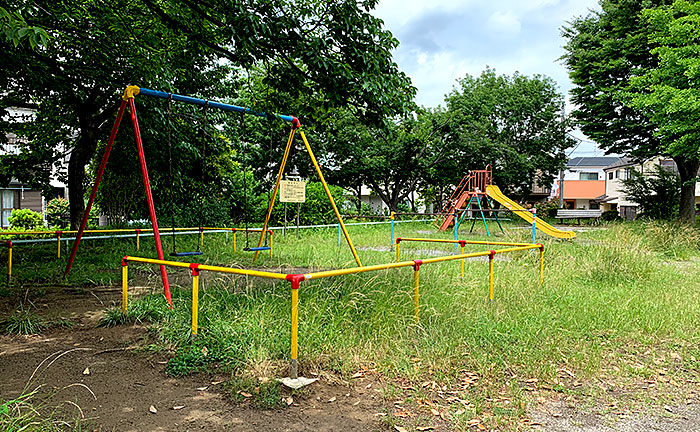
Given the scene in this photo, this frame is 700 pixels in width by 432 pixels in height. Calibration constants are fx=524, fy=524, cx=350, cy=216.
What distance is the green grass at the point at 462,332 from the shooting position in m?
4.43

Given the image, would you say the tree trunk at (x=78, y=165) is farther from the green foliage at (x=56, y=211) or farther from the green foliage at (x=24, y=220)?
the green foliage at (x=56, y=211)

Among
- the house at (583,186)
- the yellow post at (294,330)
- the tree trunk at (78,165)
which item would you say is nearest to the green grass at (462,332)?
the yellow post at (294,330)

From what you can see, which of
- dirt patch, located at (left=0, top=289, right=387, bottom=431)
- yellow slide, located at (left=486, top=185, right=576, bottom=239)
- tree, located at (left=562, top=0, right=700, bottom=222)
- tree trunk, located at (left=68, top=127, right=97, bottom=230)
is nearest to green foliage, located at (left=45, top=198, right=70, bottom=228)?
tree trunk, located at (left=68, top=127, right=97, bottom=230)

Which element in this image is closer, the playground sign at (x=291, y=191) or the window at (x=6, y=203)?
the playground sign at (x=291, y=191)

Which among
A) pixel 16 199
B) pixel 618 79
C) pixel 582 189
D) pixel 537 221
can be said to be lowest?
pixel 537 221

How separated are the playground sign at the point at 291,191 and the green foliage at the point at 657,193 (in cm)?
2065

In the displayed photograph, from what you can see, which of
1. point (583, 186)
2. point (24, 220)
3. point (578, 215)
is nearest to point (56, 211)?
point (24, 220)

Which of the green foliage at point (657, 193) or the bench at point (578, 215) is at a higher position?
the green foliage at point (657, 193)

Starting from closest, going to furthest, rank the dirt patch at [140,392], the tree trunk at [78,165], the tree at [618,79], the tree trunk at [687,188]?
the dirt patch at [140,392]
the tree trunk at [78,165]
the tree at [618,79]
the tree trunk at [687,188]

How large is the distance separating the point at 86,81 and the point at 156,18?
3235mm

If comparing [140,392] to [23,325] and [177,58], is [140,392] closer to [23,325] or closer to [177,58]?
[23,325]

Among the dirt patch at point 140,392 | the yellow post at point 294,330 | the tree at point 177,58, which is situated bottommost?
the dirt patch at point 140,392

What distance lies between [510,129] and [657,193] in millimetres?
9094

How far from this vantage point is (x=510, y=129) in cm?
3222
